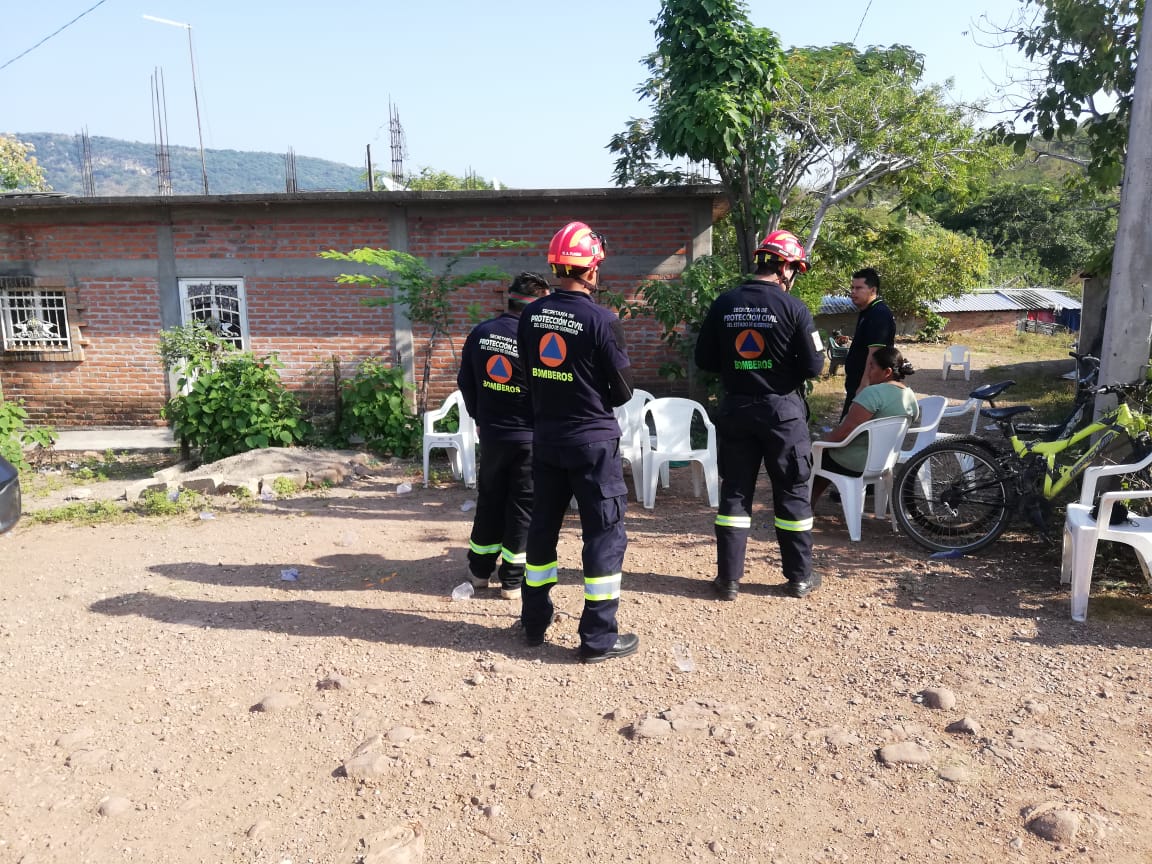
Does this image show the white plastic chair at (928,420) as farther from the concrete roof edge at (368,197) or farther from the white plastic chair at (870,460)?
the concrete roof edge at (368,197)

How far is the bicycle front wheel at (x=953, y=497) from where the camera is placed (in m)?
5.37

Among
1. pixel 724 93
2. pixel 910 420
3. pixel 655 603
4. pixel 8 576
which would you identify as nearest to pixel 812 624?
pixel 655 603

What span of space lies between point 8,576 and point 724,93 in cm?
799

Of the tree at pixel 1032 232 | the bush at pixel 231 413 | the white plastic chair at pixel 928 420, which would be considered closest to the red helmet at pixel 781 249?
the white plastic chair at pixel 928 420

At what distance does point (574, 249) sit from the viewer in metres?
4.01

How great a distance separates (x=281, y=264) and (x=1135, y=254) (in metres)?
8.93

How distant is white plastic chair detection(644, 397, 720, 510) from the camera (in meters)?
6.84

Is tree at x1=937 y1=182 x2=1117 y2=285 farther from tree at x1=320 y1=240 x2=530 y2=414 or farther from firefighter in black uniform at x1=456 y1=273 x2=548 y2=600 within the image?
firefighter in black uniform at x1=456 y1=273 x2=548 y2=600

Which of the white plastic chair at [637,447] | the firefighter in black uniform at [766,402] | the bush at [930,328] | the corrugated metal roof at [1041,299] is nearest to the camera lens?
the firefighter in black uniform at [766,402]

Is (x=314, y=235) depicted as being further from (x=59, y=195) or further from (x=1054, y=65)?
(x=1054, y=65)

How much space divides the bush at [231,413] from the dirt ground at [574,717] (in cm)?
313

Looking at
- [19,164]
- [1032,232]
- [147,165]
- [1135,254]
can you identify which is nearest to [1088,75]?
[1135,254]

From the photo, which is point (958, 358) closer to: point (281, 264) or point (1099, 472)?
point (281, 264)

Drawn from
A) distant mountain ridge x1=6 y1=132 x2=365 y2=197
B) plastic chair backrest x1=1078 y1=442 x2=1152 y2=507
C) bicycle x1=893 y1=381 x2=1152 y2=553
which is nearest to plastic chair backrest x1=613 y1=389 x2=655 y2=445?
bicycle x1=893 y1=381 x2=1152 y2=553
